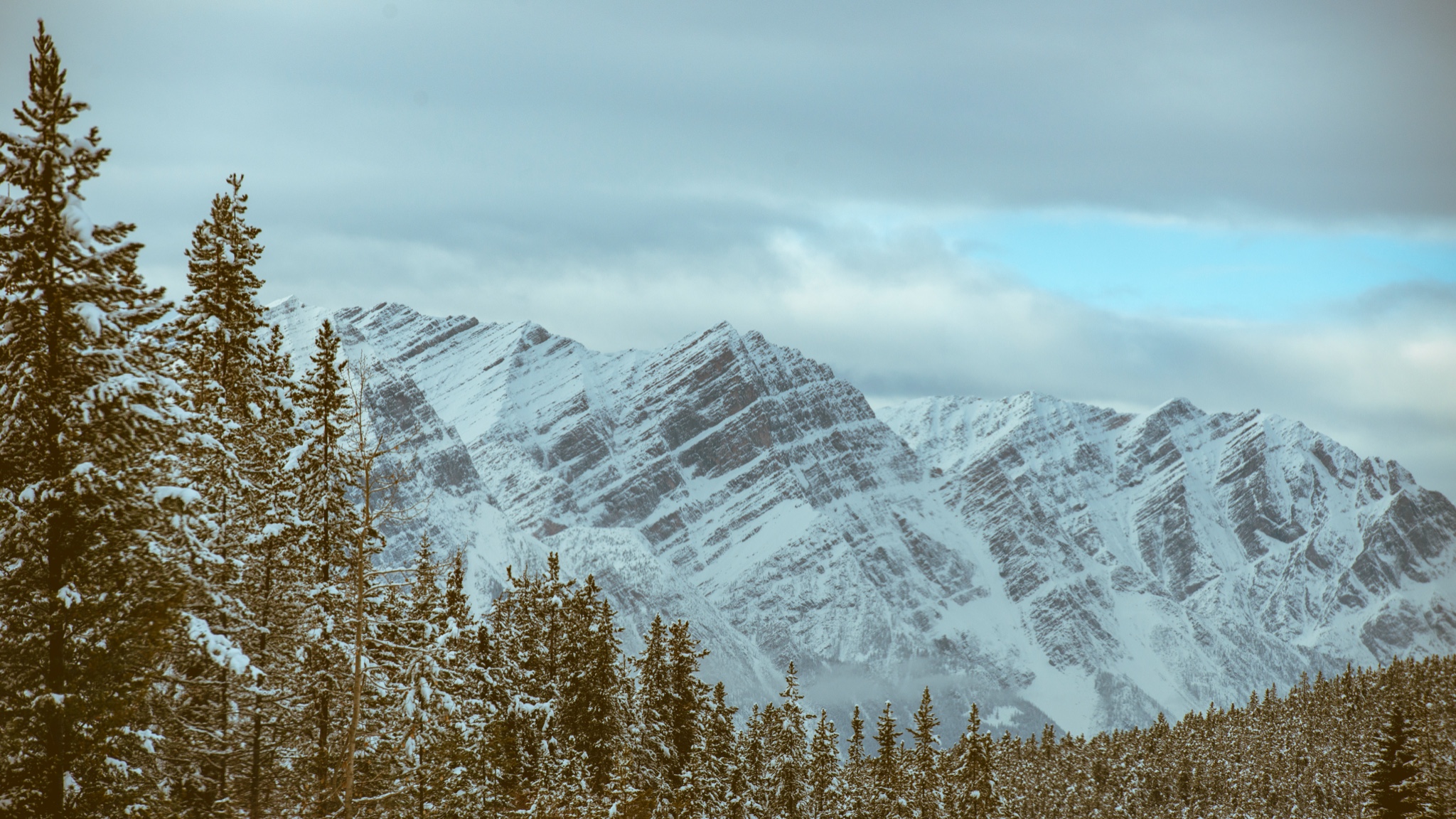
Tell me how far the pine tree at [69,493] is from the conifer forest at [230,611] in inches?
1.4

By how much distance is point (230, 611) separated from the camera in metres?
21.3

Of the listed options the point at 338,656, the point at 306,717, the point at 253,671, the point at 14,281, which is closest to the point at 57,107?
the point at 14,281

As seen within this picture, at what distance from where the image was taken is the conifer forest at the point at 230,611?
16.6 m

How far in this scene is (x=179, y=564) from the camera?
1750 centimetres

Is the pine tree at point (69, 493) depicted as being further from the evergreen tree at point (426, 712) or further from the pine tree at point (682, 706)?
the pine tree at point (682, 706)

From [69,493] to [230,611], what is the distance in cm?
546

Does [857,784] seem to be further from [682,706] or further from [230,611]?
[230,611]

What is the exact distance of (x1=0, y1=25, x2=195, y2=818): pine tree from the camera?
16.4m

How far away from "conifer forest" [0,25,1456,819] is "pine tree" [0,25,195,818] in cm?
4

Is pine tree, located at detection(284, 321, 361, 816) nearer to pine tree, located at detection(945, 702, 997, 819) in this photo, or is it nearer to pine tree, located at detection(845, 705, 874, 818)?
pine tree, located at detection(845, 705, 874, 818)

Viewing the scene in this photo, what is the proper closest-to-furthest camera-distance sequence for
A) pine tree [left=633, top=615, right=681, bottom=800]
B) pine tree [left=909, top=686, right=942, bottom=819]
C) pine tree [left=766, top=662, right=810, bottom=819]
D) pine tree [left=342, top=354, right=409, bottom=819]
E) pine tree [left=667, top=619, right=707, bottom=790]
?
1. pine tree [left=342, top=354, right=409, bottom=819]
2. pine tree [left=633, top=615, right=681, bottom=800]
3. pine tree [left=667, top=619, right=707, bottom=790]
4. pine tree [left=766, top=662, right=810, bottom=819]
5. pine tree [left=909, top=686, right=942, bottom=819]

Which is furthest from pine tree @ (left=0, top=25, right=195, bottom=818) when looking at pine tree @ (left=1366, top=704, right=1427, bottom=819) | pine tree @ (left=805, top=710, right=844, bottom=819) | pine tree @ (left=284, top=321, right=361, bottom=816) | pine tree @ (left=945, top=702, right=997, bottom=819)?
pine tree @ (left=1366, top=704, right=1427, bottom=819)

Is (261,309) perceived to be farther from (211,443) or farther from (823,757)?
(823,757)

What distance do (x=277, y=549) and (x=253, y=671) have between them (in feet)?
15.8
